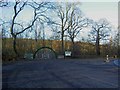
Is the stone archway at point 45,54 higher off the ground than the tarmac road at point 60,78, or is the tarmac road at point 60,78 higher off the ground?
the tarmac road at point 60,78

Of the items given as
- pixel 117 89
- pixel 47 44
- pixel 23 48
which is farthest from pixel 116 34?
pixel 117 89

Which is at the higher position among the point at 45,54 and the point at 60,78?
the point at 60,78

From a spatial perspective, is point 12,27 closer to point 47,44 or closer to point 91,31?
point 47,44

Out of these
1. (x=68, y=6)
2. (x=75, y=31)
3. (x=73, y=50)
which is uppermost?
(x=68, y=6)

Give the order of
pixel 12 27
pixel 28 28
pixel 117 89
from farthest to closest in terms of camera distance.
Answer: pixel 28 28
pixel 12 27
pixel 117 89

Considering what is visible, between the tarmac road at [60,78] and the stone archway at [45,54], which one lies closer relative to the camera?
the tarmac road at [60,78]

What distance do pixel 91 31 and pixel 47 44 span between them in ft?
50.8

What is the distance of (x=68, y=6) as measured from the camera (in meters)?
83.0

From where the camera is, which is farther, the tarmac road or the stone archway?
the stone archway

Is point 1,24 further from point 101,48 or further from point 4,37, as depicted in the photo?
point 101,48

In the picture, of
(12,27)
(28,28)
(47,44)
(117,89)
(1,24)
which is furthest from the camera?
(47,44)

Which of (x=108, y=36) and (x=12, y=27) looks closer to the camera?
(x=12, y=27)

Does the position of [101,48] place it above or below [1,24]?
below

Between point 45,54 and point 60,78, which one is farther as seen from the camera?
point 45,54
